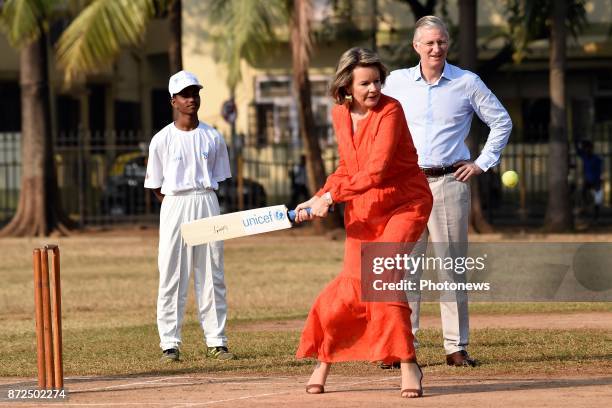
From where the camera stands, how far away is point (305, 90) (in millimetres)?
26297

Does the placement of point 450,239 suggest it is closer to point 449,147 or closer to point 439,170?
point 439,170

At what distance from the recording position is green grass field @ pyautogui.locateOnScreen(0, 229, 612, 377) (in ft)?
34.8

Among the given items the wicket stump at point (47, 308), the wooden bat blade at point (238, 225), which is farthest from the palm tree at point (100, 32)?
the wicket stump at point (47, 308)

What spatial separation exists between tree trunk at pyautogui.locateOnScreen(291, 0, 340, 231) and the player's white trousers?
14249mm

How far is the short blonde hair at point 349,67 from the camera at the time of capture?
28.4 ft

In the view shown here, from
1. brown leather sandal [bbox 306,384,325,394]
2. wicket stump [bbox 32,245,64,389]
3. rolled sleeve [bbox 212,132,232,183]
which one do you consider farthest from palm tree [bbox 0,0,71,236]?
brown leather sandal [bbox 306,384,325,394]

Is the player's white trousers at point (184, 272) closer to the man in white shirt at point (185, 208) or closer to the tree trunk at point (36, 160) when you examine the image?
the man in white shirt at point (185, 208)

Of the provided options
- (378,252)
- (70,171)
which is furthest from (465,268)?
(70,171)

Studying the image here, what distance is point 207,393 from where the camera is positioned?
29.8 feet

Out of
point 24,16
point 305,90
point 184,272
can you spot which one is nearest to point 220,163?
point 184,272

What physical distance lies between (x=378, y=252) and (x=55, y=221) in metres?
20.2

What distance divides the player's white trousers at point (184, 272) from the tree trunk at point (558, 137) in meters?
17.0

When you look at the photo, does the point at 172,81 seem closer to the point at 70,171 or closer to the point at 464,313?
the point at 464,313

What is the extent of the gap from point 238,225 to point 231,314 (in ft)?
22.0
